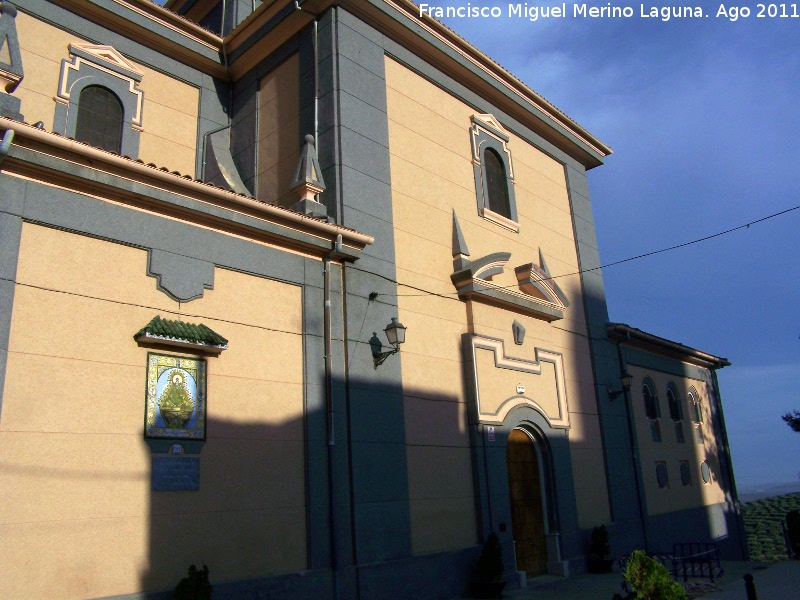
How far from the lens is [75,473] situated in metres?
7.38

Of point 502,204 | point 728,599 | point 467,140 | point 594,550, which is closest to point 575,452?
point 594,550

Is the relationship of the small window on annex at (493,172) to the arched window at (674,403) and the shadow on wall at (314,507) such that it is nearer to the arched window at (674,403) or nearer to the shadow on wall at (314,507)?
the shadow on wall at (314,507)

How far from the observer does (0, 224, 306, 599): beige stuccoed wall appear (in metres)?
7.09

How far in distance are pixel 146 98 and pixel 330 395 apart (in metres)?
6.65

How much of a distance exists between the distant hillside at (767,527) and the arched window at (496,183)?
1125 centimetres

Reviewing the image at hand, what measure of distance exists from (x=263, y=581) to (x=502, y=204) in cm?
951

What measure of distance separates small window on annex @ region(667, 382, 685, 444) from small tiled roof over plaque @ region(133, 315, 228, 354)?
15237 millimetres

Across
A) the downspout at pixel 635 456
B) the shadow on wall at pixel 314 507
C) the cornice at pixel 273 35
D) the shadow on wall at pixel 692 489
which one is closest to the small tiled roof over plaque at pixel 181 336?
the shadow on wall at pixel 314 507

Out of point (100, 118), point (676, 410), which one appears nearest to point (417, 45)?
point (100, 118)

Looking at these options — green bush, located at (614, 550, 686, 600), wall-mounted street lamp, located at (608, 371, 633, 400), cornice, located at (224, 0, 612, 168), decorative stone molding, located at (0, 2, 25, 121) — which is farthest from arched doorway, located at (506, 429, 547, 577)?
decorative stone molding, located at (0, 2, 25, 121)

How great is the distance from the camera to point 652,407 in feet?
63.0

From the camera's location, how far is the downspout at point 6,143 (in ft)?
24.1

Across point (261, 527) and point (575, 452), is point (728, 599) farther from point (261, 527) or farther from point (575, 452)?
point (261, 527)

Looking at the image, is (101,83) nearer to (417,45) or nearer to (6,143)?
(6,143)
